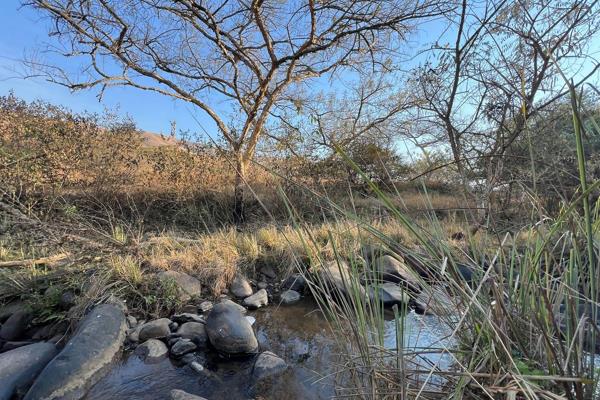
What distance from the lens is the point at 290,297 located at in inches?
164

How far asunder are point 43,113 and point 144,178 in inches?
85.1

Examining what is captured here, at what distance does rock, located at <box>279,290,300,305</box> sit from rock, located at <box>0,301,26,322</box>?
2651 mm

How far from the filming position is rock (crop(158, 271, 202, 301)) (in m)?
3.76

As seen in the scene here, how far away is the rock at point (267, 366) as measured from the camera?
2.54m

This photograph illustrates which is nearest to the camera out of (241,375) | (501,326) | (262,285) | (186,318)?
(501,326)

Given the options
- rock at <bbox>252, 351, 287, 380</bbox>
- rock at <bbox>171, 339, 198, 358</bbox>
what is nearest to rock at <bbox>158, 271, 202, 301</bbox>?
rock at <bbox>171, 339, 198, 358</bbox>

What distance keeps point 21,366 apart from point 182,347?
3.66ft

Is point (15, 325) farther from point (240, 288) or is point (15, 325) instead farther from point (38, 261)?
point (240, 288)

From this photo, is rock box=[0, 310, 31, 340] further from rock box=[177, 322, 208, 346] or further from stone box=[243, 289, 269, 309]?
stone box=[243, 289, 269, 309]

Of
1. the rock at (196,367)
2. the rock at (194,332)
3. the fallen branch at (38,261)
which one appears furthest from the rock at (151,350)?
the fallen branch at (38,261)

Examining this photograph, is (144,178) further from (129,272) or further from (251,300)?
(251,300)

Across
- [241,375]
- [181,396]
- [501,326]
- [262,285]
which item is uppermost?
[501,326]

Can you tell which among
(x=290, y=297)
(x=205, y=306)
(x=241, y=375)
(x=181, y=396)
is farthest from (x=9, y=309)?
(x=290, y=297)

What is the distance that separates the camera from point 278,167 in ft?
25.6
